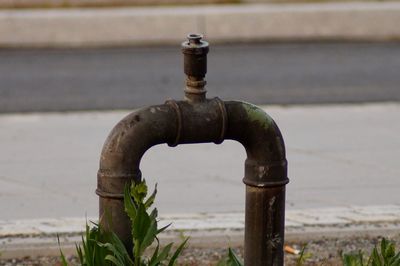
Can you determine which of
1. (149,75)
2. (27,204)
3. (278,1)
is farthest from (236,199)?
(278,1)

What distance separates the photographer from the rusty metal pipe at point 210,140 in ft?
13.4

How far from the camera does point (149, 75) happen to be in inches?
471

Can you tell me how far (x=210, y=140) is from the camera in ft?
13.8

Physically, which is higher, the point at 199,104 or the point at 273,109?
the point at 199,104

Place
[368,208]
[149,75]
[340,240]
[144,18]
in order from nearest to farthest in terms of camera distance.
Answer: [340,240], [368,208], [149,75], [144,18]

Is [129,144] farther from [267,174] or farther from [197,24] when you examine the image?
[197,24]

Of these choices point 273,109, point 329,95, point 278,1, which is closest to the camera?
point 273,109

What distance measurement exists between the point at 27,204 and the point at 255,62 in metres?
6.38

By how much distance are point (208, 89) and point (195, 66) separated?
6.95 meters

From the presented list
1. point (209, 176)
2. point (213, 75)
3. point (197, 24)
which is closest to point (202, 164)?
point (209, 176)

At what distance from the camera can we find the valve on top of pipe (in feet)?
13.7

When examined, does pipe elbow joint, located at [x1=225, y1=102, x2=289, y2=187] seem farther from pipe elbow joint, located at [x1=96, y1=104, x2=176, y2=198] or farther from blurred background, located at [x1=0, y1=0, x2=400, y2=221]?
blurred background, located at [x1=0, y1=0, x2=400, y2=221]

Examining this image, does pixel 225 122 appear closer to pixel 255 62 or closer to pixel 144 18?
pixel 255 62

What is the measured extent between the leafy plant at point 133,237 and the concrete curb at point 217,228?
146 cm
